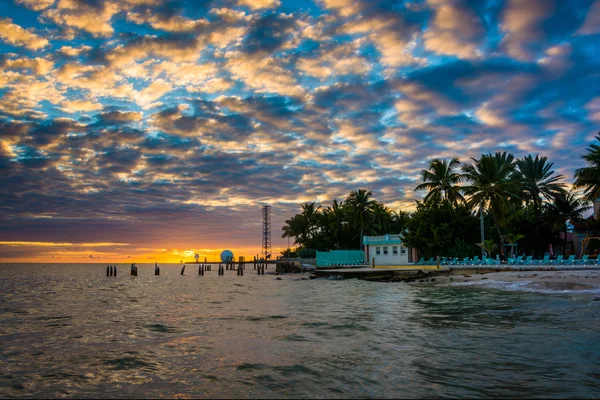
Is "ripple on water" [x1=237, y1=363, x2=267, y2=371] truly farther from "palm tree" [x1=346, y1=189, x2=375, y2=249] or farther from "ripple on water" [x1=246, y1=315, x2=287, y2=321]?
"palm tree" [x1=346, y1=189, x2=375, y2=249]

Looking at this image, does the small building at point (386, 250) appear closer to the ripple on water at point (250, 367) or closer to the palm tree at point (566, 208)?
the palm tree at point (566, 208)

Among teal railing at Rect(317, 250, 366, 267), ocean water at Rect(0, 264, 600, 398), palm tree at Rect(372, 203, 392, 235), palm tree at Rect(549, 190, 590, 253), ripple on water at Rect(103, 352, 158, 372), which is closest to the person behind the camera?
ocean water at Rect(0, 264, 600, 398)

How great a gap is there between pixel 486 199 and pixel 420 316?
31.2m

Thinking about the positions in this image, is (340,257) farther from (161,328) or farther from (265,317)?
(161,328)

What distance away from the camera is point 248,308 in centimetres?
2066

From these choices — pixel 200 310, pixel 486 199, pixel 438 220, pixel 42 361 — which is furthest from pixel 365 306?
pixel 438 220

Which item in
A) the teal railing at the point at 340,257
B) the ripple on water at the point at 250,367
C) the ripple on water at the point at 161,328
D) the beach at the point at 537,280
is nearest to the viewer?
the ripple on water at the point at 250,367

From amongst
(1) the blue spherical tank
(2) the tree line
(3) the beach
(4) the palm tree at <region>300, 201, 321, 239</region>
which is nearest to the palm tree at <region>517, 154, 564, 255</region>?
(2) the tree line

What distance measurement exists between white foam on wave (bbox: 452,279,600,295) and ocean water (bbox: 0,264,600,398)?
397 centimetres

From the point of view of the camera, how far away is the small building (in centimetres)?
5581

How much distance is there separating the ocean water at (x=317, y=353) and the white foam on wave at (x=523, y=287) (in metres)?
3.97

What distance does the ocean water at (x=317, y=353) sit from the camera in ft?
24.0

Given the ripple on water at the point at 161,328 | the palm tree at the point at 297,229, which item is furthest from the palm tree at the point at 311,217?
the ripple on water at the point at 161,328

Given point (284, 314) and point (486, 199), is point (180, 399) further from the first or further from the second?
point (486, 199)
